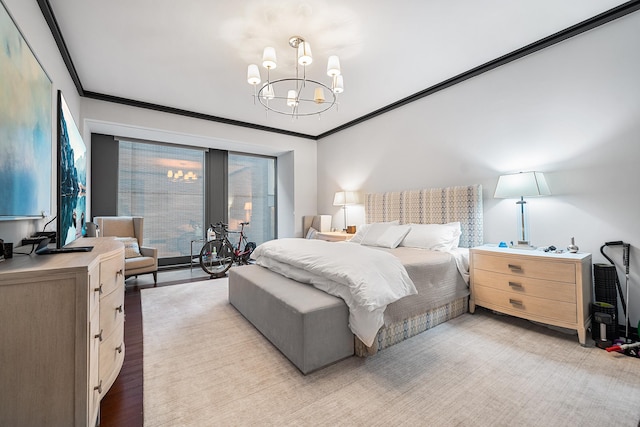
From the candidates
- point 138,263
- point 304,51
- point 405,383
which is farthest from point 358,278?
point 138,263

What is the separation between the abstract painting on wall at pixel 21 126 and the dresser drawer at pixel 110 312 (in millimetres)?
619

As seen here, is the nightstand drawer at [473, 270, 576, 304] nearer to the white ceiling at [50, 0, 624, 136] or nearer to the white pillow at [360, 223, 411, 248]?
the white pillow at [360, 223, 411, 248]

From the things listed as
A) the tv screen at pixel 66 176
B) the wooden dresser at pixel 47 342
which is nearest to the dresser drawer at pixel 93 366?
the wooden dresser at pixel 47 342

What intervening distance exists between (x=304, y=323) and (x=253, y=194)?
4.94 m

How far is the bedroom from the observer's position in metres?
2.36

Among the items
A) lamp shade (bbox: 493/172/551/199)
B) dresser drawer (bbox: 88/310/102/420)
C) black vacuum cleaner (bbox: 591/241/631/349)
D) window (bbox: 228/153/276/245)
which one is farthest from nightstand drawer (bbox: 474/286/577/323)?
window (bbox: 228/153/276/245)

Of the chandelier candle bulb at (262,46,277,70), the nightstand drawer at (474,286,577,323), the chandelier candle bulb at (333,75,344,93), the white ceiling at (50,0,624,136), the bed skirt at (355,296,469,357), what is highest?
the white ceiling at (50,0,624,136)

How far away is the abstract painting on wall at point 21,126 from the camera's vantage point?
1.29 metres

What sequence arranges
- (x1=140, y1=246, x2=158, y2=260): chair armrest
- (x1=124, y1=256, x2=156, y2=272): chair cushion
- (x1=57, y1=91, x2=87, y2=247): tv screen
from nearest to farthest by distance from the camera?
(x1=57, y1=91, x2=87, y2=247): tv screen → (x1=124, y1=256, x2=156, y2=272): chair cushion → (x1=140, y1=246, x2=158, y2=260): chair armrest

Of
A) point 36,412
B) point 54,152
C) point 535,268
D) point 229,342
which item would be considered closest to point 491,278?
point 535,268

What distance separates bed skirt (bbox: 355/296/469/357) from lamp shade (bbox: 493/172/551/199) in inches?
47.6

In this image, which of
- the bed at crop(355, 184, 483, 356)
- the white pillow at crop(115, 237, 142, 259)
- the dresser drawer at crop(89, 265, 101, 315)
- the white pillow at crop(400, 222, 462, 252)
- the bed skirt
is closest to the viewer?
the dresser drawer at crop(89, 265, 101, 315)

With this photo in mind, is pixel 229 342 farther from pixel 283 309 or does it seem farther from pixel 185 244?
pixel 185 244

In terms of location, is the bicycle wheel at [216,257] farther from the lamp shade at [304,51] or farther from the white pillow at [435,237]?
the lamp shade at [304,51]
